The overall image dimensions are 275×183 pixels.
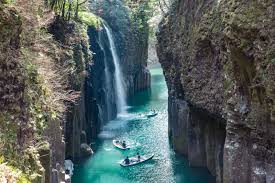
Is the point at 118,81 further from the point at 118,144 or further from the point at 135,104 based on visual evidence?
the point at 118,144

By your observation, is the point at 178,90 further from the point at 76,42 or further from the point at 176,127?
the point at 76,42

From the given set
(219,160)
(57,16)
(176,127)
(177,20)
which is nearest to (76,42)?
(57,16)

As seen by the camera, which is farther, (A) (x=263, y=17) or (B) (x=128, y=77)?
(B) (x=128, y=77)

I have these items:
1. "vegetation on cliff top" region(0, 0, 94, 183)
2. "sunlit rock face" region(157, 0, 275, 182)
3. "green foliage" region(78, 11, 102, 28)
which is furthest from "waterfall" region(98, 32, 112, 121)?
"vegetation on cliff top" region(0, 0, 94, 183)

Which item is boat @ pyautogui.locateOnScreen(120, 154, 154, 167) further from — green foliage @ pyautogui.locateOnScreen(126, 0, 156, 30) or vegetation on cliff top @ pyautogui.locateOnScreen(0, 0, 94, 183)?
green foliage @ pyautogui.locateOnScreen(126, 0, 156, 30)

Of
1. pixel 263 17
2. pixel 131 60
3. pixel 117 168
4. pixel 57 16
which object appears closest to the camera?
pixel 263 17

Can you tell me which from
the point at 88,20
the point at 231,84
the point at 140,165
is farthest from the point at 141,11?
the point at 231,84
